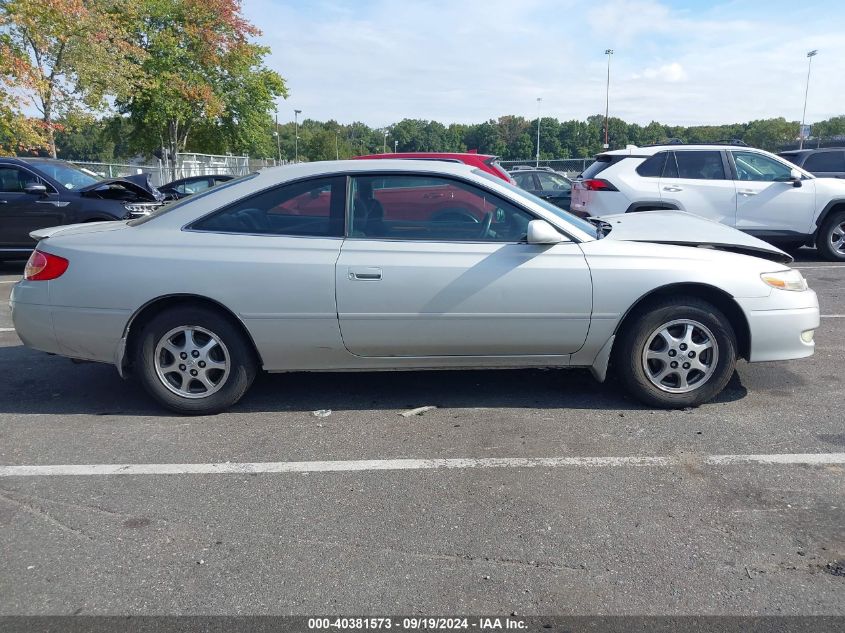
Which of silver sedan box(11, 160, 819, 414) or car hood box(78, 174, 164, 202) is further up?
car hood box(78, 174, 164, 202)

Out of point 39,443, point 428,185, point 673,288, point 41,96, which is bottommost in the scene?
point 39,443

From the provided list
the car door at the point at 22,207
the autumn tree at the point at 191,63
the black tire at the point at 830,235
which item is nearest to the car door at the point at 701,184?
the black tire at the point at 830,235

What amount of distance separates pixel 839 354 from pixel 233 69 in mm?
28653

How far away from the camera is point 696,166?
10305 mm

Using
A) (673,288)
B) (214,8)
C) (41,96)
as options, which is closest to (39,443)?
(673,288)

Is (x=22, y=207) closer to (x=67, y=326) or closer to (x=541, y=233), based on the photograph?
(x=67, y=326)

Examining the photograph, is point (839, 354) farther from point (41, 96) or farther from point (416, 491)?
point (41, 96)

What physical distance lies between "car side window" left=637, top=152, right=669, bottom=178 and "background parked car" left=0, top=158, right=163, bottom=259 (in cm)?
747

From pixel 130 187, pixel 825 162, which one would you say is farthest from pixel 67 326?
pixel 825 162

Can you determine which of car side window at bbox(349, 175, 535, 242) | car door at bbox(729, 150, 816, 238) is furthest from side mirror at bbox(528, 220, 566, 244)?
car door at bbox(729, 150, 816, 238)

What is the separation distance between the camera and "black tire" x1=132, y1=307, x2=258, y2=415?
439 centimetres

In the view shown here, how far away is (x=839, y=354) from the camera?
5793 millimetres

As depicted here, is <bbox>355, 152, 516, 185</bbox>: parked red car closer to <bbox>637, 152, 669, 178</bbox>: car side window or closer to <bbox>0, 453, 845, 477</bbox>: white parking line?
<bbox>637, 152, 669, 178</bbox>: car side window

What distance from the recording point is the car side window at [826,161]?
43.4ft
